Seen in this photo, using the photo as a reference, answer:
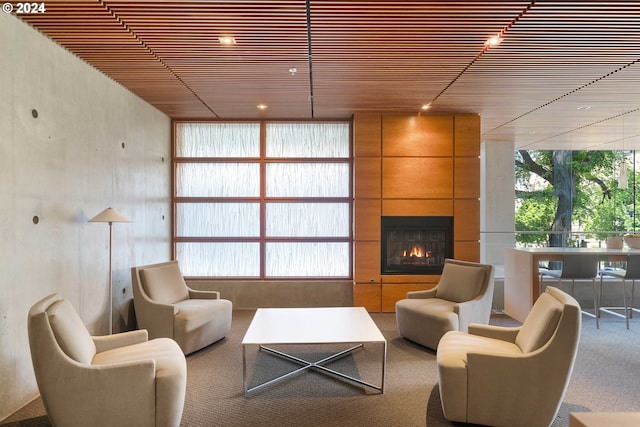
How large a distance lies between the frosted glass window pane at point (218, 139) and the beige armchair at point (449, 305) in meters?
3.47

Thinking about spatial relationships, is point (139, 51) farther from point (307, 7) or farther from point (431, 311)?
point (431, 311)

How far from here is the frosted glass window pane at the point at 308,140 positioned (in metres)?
6.43

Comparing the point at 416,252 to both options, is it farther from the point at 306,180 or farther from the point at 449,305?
the point at 306,180

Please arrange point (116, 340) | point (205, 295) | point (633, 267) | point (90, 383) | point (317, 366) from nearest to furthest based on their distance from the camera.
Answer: point (90, 383)
point (116, 340)
point (317, 366)
point (205, 295)
point (633, 267)

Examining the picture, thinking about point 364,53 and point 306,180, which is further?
point 306,180

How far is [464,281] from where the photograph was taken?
470cm

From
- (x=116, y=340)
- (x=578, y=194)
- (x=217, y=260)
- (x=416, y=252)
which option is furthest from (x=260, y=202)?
(x=578, y=194)

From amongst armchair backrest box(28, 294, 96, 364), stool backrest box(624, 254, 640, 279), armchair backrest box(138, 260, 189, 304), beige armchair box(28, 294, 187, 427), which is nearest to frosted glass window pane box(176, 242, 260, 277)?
armchair backrest box(138, 260, 189, 304)

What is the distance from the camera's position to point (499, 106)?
5496 millimetres

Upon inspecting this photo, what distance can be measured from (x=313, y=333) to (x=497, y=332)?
5.31 ft

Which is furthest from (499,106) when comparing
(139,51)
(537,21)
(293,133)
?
(139,51)

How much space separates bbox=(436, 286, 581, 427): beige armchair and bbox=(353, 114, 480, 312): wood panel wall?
9.90 feet

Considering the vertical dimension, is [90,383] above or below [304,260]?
below

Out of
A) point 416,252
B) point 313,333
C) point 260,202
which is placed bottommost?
point 313,333
